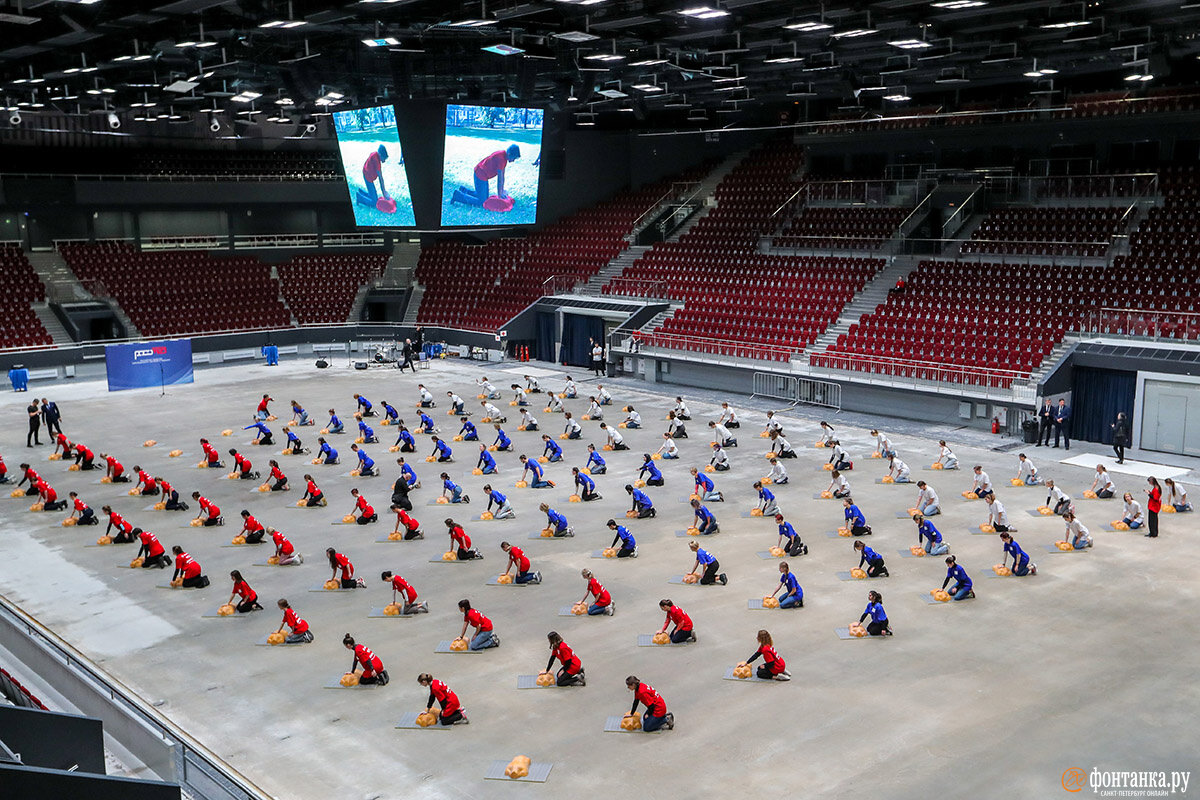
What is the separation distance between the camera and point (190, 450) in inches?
1270

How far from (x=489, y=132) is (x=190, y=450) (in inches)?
826

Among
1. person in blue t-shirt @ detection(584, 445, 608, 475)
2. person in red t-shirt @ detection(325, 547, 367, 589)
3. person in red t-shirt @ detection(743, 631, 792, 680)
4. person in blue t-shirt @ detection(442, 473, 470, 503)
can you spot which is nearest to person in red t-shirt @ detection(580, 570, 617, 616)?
person in red t-shirt @ detection(743, 631, 792, 680)

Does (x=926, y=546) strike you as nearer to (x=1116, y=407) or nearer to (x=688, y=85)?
(x=1116, y=407)

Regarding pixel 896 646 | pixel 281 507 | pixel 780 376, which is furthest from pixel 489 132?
pixel 896 646

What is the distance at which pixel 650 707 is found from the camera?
14250 millimetres

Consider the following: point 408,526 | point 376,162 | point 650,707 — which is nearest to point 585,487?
point 408,526

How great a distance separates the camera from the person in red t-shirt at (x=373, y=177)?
155 ft

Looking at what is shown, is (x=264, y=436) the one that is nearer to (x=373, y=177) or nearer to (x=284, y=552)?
(x=284, y=552)

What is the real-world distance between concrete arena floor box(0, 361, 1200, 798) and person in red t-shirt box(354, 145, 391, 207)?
23.5 metres

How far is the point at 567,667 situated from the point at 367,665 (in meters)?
2.97

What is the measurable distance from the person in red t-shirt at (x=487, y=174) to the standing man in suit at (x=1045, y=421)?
2601 cm

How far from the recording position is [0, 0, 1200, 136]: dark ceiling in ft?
88.2

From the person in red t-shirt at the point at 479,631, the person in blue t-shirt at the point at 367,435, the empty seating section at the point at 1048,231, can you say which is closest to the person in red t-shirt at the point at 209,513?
the person in blue t-shirt at the point at 367,435

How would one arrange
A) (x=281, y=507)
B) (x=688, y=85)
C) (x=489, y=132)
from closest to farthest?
(x=281, y=507) → (x=688, y=85) → (x=489, y=132)
